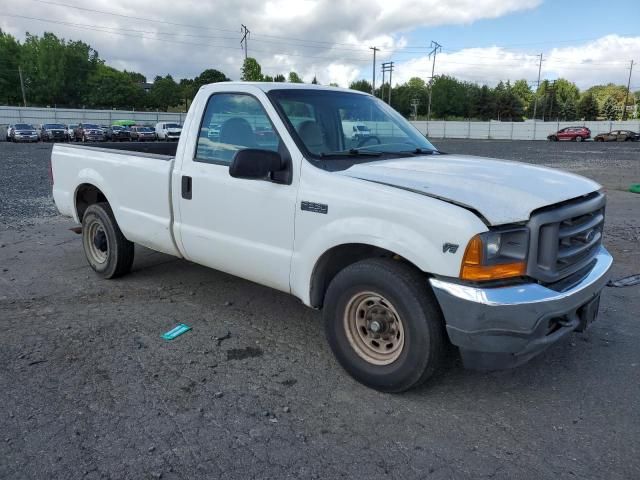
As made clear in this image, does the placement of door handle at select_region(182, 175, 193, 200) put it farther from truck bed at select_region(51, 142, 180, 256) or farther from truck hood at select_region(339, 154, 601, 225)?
truck hood at select_region(339, 154, 601, 225)

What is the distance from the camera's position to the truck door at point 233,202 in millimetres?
3779

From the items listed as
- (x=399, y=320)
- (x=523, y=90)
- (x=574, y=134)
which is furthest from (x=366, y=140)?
(x=523, y=90)

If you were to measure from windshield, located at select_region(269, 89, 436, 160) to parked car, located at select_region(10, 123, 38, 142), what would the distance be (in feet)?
129

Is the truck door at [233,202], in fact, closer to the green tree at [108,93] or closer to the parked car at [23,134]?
the parked car at [23,134]

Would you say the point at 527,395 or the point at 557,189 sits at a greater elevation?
the point at 557,189

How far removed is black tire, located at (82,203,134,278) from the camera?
548 cm

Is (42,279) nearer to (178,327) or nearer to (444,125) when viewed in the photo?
(178,327)

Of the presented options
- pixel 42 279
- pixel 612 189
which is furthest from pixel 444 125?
pixel 42 279

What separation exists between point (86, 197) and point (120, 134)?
39.0 meters

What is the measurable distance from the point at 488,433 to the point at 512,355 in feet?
1.54

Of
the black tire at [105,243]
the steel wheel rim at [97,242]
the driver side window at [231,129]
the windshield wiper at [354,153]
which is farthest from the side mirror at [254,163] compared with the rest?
the steel wheel rim at [97,242]

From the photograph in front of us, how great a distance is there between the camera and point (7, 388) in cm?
340

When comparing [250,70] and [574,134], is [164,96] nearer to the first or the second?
[250,70]

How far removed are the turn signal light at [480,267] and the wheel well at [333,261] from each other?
695 mm
